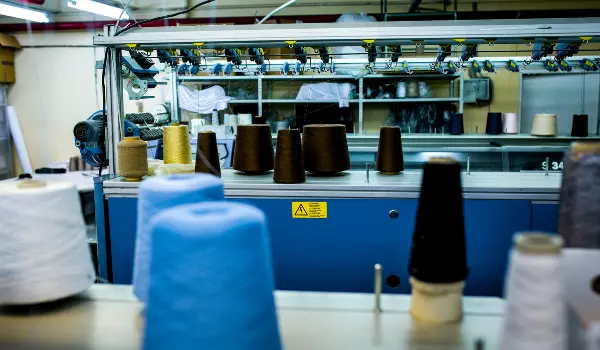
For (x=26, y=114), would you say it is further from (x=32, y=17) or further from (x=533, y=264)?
(x=533, y=264)

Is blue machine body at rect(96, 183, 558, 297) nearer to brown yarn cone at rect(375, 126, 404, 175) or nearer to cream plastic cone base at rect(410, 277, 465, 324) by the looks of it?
brown yarn cone at rect(375, 126, 404, 175)

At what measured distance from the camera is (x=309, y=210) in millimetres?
2043

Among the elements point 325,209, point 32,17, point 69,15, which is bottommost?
point 325,209

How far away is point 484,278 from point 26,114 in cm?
644

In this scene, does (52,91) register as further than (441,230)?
Yes

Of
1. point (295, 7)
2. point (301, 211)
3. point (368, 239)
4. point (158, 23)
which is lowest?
point (368, 239)

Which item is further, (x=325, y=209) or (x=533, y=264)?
(x=325, y=209)

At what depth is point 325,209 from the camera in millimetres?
2035

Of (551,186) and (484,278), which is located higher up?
(551,186)

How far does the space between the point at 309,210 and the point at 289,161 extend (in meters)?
0.20

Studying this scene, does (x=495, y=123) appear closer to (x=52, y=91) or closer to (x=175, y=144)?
(x=175, y=144)

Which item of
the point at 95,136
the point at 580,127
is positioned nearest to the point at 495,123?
the point at 580,127

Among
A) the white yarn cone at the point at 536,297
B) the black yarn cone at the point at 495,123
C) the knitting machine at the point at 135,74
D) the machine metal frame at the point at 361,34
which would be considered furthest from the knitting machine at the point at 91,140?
the black yarn cone at the point at 495,123

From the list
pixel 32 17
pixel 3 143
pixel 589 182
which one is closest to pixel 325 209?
pixel 589 182
